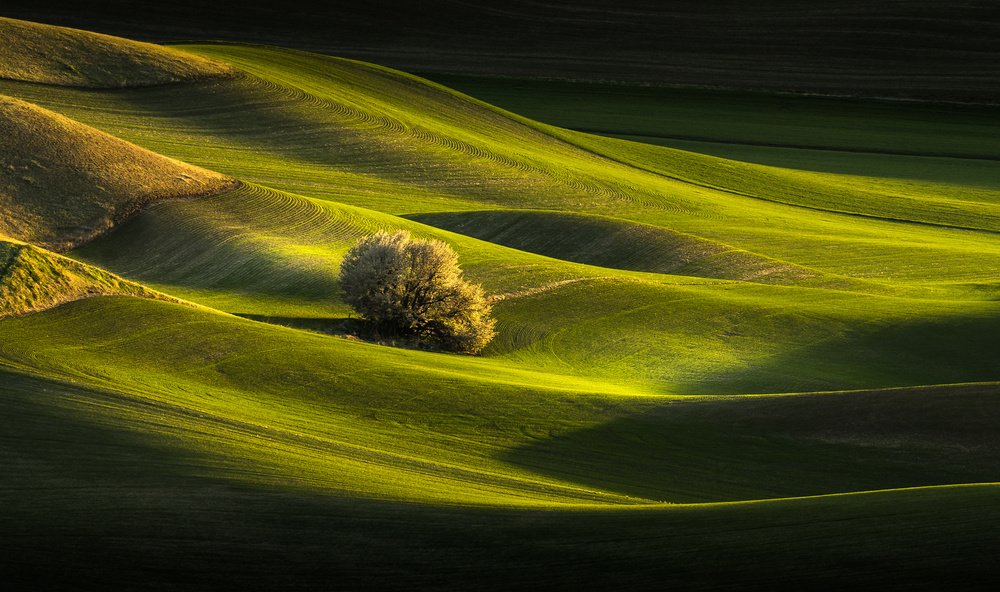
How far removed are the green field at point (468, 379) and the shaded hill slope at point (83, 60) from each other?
2.64 ft

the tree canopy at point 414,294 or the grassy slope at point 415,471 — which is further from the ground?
the tree canopy at point 414,294

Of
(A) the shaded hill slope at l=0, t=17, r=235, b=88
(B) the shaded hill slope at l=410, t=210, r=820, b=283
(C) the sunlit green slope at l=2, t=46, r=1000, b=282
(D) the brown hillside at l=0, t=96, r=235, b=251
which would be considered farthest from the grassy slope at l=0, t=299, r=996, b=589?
(A) the shaded hill slope at l=0, t=17, r=235, b=88

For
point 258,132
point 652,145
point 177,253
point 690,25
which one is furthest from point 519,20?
point 177,253

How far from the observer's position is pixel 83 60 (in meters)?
42.2

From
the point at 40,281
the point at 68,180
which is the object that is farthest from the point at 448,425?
the point at 68,180

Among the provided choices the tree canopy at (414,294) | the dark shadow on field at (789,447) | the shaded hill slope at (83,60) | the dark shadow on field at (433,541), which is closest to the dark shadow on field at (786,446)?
the dark shadow on field at (789,447)

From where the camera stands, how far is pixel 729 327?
23.2 meters

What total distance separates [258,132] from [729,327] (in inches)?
1043

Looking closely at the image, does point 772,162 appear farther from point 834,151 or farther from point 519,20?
point 519,20

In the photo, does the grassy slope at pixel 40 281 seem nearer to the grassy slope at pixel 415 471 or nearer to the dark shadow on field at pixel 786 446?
the grassy slope at pixel 415 471

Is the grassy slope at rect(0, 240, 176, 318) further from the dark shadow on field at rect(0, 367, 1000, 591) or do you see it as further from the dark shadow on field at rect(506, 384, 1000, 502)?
the dark shadow on field at rect(506, 384, 1000, 502)

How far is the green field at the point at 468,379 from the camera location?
8344 millimetres

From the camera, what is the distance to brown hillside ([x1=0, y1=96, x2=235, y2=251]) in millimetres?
24188

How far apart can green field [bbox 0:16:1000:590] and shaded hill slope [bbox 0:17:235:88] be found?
2.64ft
